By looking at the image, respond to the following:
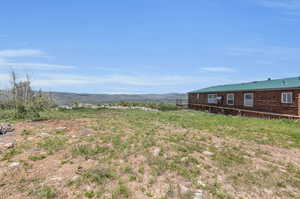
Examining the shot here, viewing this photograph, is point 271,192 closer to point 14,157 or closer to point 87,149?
point 87,149

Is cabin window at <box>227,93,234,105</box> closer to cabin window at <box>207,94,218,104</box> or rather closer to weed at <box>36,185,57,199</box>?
cabin window at <box>207,94,218,104</box>

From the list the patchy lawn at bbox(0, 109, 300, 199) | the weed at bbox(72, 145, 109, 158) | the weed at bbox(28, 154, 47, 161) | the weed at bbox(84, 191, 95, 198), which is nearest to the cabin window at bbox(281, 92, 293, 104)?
the patchy lawn at bbox(0, 109, 300, 199)

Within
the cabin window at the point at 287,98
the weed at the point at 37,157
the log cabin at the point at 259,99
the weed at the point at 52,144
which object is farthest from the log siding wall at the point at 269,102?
the weed at the point at 37,157

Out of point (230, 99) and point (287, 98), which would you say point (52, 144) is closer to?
point (287, 98)

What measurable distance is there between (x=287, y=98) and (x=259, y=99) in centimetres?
213

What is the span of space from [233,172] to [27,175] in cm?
370

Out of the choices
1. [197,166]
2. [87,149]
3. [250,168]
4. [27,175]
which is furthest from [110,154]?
[250,168]

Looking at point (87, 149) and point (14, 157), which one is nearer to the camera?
point (14, 157)

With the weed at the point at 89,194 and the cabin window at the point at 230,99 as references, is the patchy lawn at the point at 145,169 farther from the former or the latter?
the cabin window at the point at 230,99

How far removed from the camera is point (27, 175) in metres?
3.21

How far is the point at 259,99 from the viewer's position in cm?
1444

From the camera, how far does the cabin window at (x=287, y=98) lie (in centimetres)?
1213

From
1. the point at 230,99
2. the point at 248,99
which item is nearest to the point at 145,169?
the point at 248,99

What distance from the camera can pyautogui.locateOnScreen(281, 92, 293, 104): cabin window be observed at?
12133mm
